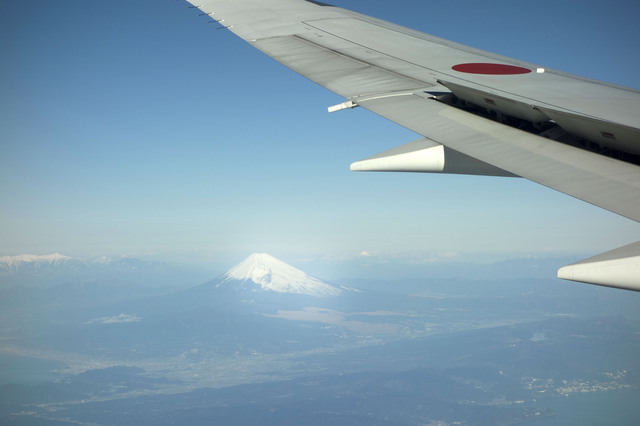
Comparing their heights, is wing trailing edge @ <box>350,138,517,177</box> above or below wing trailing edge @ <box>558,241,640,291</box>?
above

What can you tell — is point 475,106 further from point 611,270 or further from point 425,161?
point 611,270

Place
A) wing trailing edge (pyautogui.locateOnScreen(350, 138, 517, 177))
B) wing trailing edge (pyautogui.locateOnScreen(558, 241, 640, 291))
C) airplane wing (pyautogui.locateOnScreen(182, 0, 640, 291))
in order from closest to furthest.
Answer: wing trailing edge (pyautogui.locateOnScreen(558, 241, 640, 291)) → airplane wing (pyautogui.locateOnScreen(182, 0, 640, 291)) → wing trailing edge (pyautogui.locateOnScreen(350, 138, 517, 177))

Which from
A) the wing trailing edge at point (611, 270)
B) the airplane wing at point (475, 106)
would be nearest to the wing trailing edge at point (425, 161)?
the airplane wing at point (475, 106)

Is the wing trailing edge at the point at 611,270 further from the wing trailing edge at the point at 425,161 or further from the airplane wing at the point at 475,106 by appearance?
the wing trailing edge at the point at 425,161

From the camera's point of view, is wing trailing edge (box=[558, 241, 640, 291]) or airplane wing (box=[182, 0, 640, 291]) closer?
wing trailing edge (box=[558, 241, 640, 291])

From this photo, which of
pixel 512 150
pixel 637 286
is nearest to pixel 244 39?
pixel 512 150

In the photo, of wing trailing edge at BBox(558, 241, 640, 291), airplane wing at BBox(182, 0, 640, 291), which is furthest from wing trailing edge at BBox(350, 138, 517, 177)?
wing trailing edge at BBox(558, 241, 640, 291)

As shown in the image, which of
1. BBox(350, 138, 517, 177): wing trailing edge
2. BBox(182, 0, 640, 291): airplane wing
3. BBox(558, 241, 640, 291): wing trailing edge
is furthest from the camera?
BBox(350, 138, 517, 177): wing trailing edge

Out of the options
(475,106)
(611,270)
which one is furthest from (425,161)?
(611,270)

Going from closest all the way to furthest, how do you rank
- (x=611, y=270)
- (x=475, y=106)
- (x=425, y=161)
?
(x=611, y=270) → (x=425, y=161) → (x=475, y=106)

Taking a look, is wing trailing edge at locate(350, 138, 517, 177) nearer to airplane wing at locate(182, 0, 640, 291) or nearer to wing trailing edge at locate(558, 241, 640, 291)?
airplane wing at locate(182, 0, 640, 291)
